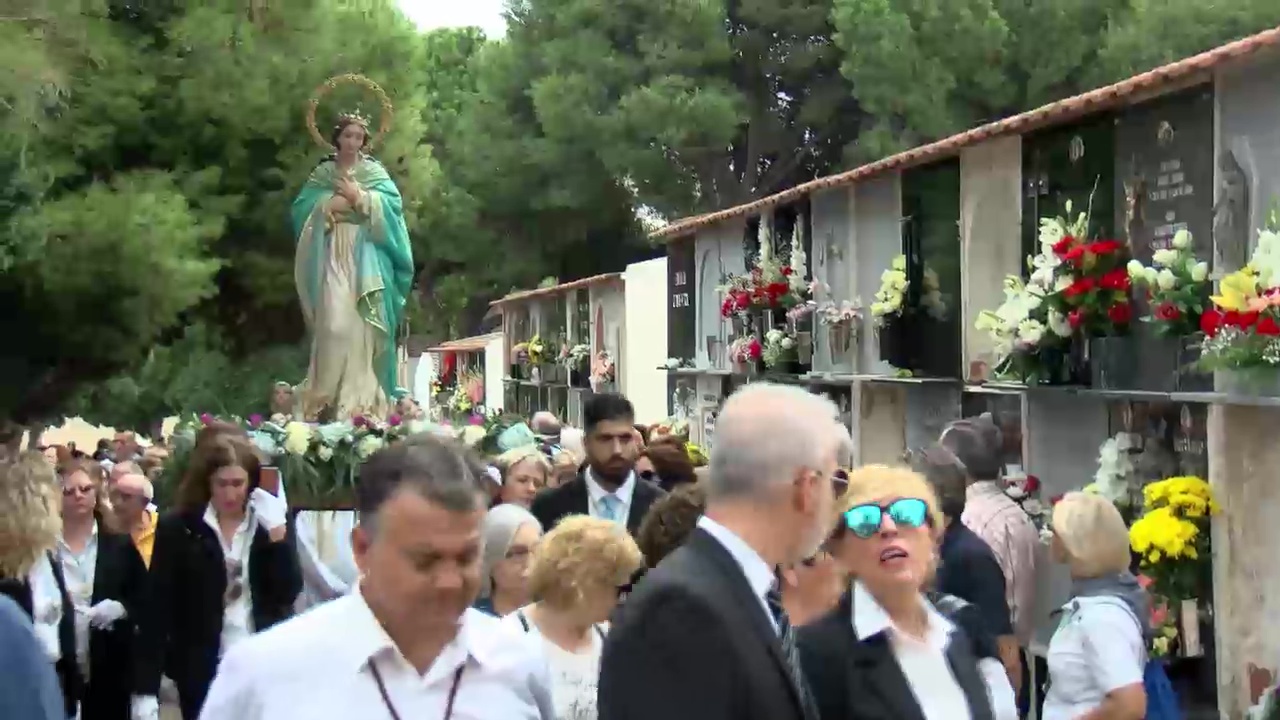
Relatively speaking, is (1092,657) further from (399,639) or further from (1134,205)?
(1134,205)

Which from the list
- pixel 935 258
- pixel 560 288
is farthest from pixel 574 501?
pixel 560 288

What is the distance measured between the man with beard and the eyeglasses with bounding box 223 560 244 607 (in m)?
3.90

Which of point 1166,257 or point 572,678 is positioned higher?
point 1166,257

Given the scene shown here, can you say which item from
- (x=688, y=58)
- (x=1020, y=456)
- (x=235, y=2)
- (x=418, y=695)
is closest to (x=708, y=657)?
(x=418, y=695)

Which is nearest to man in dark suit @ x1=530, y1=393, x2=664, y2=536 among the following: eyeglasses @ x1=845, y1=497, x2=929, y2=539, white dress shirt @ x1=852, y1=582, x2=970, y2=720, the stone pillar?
eyeglasses @ x1=845, y1=497, x2=929, y2=539

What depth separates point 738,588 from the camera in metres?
3.16

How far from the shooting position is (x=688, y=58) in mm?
36406

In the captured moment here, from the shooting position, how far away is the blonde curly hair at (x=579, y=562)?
4648mm

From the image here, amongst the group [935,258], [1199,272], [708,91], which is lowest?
[1199,272]

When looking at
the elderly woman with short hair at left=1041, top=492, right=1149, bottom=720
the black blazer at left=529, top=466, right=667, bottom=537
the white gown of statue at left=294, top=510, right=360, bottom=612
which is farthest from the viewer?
the white gown of statue at left=294, top=510, right=360, bottom=612

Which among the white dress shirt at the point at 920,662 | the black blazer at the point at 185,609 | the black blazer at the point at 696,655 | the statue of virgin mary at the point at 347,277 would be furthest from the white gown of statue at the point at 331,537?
the black blazer at the point at 696,655

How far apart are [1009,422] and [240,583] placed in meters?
7.19

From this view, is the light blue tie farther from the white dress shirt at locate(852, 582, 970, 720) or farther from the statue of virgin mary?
the statue of virgin mary

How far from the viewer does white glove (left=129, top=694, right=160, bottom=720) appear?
22.2 ft
